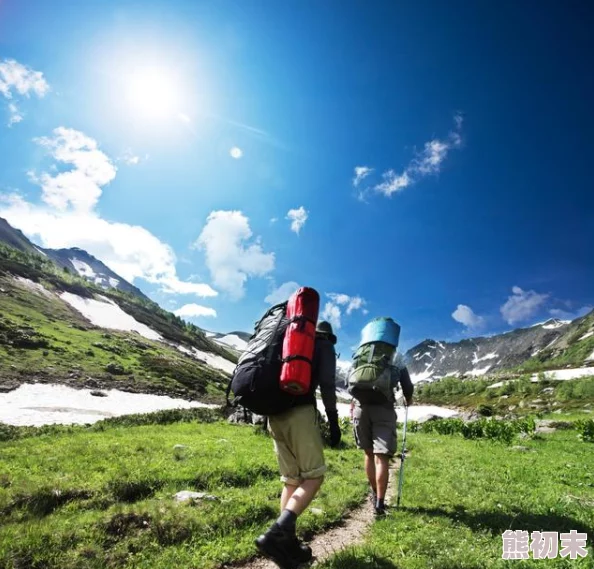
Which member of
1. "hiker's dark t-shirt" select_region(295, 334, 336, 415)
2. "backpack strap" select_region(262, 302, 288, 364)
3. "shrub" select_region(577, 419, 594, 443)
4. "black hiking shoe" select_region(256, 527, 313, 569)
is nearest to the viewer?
"black hiking shoe" select_region(256, 527, 313, 569)

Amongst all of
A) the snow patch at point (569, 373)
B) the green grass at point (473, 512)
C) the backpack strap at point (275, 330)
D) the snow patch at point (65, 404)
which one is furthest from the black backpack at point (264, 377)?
the snow patch at point (569, 373)

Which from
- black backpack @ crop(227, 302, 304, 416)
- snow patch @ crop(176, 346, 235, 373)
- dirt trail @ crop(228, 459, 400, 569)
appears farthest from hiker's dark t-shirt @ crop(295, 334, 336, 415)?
snow patch @ crop(176, 346, 235, 373)

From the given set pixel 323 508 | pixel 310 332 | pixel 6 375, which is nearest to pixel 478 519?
pixel 323 508

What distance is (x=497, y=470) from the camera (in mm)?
11500

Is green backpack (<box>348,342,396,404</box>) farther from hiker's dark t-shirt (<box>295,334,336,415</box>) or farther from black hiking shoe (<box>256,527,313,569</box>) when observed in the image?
black hiking shoe (<box>256,527,313,569</box>)

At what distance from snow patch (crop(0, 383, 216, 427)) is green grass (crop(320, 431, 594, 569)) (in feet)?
98.6

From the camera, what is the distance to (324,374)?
5.12 meters

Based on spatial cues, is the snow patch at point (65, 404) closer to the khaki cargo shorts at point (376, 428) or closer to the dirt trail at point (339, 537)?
the dirt trail at point (339, 537)

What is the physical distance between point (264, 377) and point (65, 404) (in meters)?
47.7

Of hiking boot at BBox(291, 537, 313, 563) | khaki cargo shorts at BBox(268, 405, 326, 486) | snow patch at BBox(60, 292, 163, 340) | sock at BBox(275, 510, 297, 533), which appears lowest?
snow patch at BBox(60, 292, 163, 340)

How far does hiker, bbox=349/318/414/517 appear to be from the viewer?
711cm

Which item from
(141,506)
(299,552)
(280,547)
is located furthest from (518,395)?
(280,547)

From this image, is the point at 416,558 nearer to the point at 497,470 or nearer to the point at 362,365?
the point at 362,365

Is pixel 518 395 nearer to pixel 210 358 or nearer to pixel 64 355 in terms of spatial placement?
pixel 64 355
